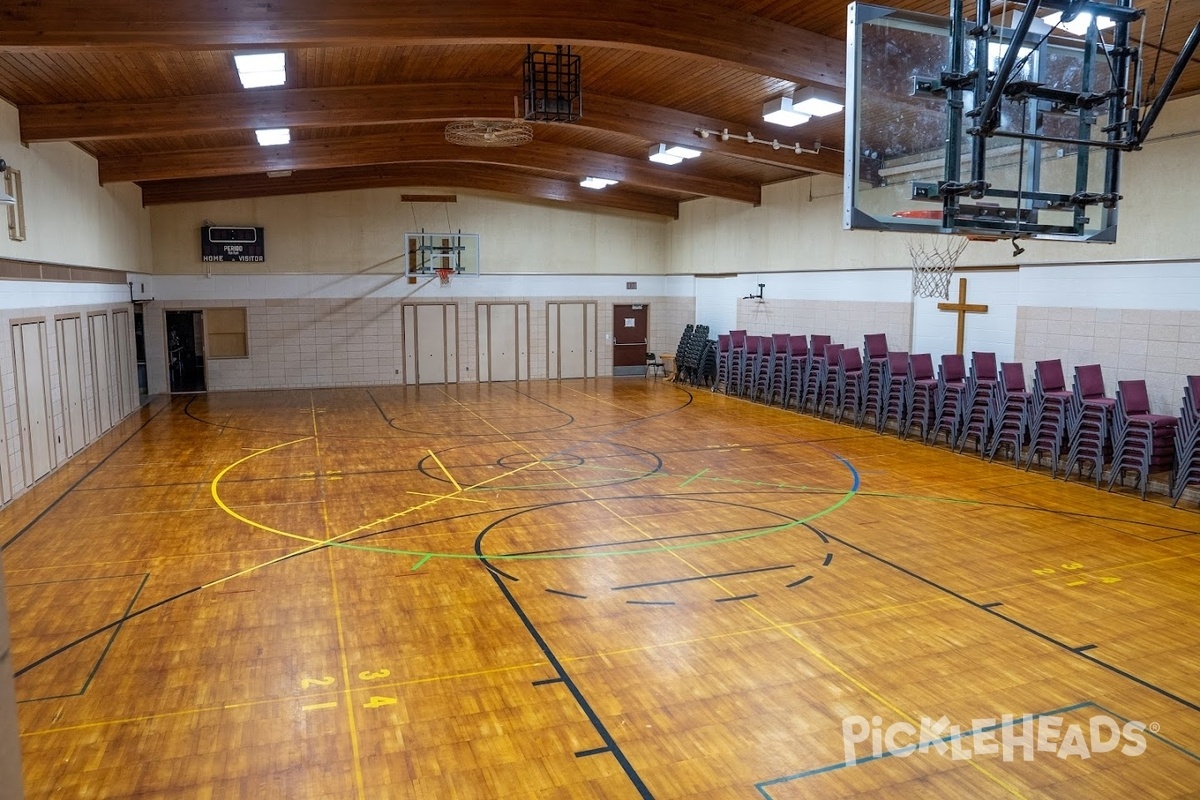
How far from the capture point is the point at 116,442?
13750 millimetres

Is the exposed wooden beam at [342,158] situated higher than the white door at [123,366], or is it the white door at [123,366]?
the exposed wooden beam at [342,158]

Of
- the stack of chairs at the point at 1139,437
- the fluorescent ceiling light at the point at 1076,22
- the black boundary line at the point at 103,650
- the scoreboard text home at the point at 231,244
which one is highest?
the fluorescent ceiling light at the point at 1076,22

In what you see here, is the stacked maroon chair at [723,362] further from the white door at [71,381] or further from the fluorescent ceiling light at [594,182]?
the white door at [71,381]

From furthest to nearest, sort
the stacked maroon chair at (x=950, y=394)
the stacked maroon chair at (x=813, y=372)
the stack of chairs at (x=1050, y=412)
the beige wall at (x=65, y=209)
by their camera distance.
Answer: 1. the stacked maroon chair at (x=813, y=372)
2. the stacked maroon chair at (x=950, y=394)
3. the stack of chairs at (x=1050, y=412)
4. the beige wall at (x=65, y=209)

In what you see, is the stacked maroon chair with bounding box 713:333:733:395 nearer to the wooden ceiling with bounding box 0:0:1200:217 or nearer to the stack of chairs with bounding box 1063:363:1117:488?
the wooden ceiling with bounding box 0:0:1200:217

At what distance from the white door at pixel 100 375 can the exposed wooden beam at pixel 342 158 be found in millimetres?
2577

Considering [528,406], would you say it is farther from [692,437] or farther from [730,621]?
[730,621]

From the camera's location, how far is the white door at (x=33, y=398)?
10.6 meters

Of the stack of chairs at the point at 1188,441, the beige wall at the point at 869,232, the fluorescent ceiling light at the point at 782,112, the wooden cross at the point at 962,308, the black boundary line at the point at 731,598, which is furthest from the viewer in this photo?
the wooden cross at the point at 962,308

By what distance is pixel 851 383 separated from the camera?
50.4ft

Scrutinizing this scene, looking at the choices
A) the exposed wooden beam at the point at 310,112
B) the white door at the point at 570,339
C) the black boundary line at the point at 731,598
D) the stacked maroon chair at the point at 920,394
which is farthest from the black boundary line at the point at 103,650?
the white door at the point at 570,339

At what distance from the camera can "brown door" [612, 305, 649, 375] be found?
2384cm

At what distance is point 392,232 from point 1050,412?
52.1 ft

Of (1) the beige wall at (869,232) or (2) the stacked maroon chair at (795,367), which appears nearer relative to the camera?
(1) the beige wall at (869,232)
